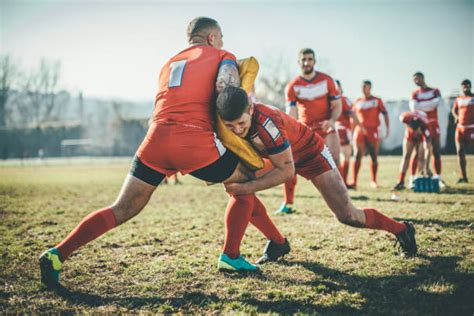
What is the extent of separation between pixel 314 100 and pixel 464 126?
5.62 meters

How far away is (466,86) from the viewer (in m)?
9.27

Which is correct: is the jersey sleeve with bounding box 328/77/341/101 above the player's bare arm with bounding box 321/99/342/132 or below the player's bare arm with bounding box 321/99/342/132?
above

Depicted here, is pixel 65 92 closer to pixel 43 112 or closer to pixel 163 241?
pixel 43 112

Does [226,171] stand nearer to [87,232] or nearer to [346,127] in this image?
[87,232]

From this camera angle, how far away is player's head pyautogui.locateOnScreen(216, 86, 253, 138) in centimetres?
255

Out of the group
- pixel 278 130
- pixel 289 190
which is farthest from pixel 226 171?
pixel 289 190

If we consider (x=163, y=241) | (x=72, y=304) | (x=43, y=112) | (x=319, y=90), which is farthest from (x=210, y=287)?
(x=43, y=112)

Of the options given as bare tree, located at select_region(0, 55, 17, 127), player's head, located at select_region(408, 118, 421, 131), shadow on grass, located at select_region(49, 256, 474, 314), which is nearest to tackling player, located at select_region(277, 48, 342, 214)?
player's head, located at select_region(408, 118, 421, 131)

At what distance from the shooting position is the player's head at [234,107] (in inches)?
100

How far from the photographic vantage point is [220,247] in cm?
412

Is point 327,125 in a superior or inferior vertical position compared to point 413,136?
superior

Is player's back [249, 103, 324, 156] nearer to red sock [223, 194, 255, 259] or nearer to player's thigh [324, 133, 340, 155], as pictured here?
red sock [223, 194, 255, 259]

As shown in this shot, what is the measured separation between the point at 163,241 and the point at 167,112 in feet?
7.44

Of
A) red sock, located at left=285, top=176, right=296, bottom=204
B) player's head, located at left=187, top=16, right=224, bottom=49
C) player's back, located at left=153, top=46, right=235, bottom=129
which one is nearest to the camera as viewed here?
player's back, located at left=153, top=46, right=235, bottom=129
